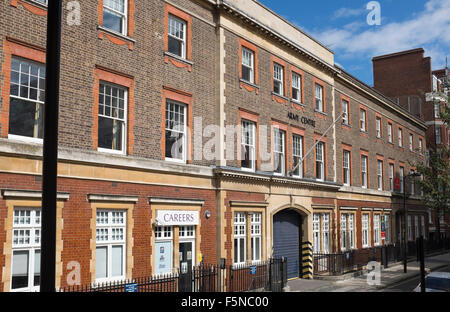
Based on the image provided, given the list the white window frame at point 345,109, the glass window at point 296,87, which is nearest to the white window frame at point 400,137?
the white window frame at point 345,109

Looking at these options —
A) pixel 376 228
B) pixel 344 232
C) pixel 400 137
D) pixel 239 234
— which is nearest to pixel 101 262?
pixel 239 234

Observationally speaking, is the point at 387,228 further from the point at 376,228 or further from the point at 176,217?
the point at 176,217

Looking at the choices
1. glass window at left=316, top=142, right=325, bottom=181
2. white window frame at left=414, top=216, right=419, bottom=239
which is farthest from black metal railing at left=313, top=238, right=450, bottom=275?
glass window at left=316, top=142, right=325, bottom=181

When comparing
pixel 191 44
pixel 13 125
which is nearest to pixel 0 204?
pixel 13 125

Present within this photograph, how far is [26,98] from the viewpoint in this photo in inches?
507

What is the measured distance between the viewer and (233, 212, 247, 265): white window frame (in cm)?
2061

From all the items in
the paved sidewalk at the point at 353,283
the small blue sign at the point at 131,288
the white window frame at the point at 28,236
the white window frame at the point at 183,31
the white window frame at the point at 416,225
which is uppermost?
the white window frame at the point at 183,31

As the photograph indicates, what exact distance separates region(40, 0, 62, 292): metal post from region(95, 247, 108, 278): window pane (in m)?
10.0

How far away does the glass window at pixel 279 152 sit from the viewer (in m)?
24.0

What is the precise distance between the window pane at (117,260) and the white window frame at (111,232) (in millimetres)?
66

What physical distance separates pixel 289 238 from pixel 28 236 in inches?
620

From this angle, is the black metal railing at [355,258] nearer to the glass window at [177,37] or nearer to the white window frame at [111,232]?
the white window frame at [111,232]
